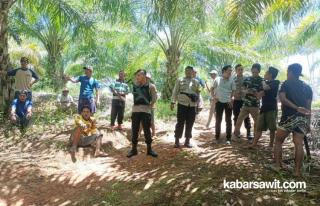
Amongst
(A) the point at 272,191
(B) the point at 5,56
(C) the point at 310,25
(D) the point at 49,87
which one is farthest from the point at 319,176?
(D) the point at 49,87

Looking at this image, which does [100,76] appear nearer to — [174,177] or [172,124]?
[172,124]

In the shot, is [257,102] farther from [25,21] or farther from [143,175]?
[25,21]

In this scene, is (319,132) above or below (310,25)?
below

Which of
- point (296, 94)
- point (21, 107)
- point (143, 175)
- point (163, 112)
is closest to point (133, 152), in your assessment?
point (143, 175)

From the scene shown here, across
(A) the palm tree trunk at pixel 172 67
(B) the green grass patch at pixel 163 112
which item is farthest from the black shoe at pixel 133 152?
(A) the palm tree trunk at pixel 172 67

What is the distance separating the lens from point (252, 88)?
287 inches

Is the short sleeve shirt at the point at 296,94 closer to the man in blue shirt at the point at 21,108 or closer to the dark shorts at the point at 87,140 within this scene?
the dark shorts at the point at 87,140

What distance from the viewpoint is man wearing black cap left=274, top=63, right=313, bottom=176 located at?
5.34 metres

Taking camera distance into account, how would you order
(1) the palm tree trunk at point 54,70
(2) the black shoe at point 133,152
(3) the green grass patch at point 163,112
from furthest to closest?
(1) the palm tree trunk at point 54,70 → (3) the green grass patch at point 163,112 → (2) the black shoe at point 133,152

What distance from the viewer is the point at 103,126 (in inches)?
376

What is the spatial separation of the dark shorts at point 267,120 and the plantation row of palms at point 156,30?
2528 mm

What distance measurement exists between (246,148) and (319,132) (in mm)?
2125

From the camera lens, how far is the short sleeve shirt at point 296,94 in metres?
5.43

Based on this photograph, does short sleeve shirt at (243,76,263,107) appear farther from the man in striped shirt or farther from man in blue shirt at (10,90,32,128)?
man in blue shirt at (10,90,32,128)
